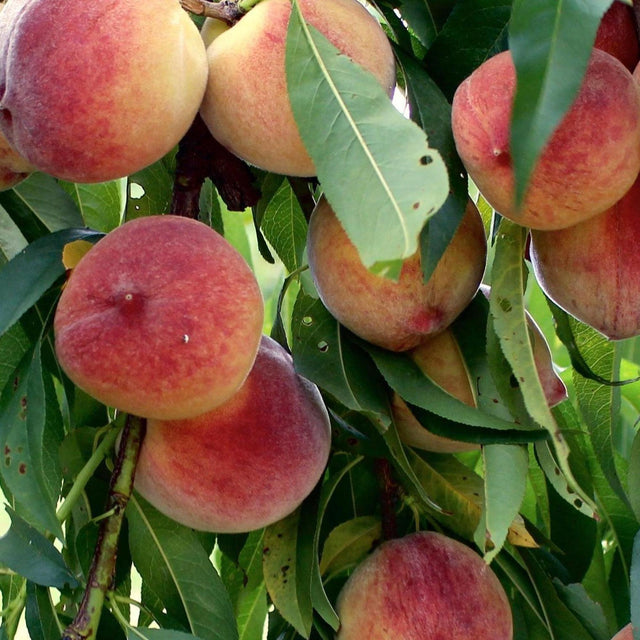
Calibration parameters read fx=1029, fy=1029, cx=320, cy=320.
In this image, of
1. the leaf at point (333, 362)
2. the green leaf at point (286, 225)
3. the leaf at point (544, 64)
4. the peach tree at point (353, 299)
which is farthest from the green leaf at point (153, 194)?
the leaf at point (544, 64)

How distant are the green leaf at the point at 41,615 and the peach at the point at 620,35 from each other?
798 mm

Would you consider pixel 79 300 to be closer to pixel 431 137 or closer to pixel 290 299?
pixel 431 137

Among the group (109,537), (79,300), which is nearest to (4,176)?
(79,300)

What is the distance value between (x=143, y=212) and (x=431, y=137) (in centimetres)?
46

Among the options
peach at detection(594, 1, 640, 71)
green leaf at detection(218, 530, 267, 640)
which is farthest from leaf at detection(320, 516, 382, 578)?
peach at detection(594, 1, 640, 71)

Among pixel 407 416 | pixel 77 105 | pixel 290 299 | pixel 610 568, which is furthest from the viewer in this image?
pixel 290 299

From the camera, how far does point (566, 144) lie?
2.86ft

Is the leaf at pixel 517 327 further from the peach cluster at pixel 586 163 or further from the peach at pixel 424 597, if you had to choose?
the peach at pixel 424 597

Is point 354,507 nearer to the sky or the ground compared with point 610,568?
nearer to the sky

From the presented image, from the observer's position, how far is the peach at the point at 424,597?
1092 millimetres

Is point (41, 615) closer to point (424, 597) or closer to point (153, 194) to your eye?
point (424, 597)

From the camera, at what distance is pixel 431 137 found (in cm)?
99

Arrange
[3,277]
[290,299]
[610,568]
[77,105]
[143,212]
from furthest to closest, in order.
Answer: [290,299]
[610,568]
[143,212]
[3,277]
[77,105]

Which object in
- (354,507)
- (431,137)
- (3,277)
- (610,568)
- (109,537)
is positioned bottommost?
(610,568)
